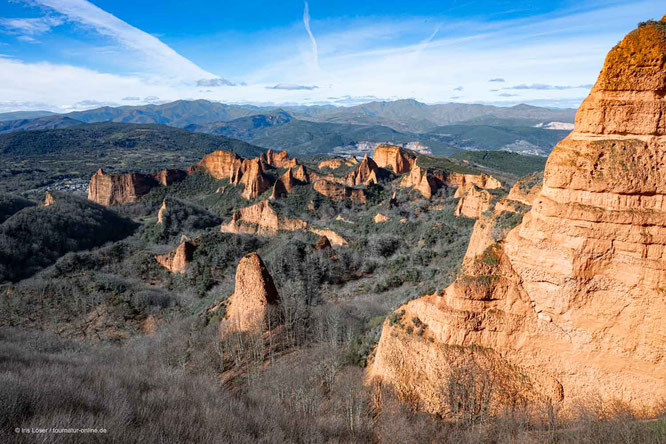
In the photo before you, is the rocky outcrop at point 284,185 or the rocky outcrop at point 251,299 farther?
the rocky outcrop at point 284,185

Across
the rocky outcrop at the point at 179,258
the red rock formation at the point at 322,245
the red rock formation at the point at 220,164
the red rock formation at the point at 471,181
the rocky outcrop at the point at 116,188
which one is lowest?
the rocky outcrop at the point at 179,258

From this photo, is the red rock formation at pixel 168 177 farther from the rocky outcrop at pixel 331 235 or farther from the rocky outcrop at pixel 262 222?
the rocky outcrop at pixel 331 235

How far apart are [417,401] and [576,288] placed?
8.58 m

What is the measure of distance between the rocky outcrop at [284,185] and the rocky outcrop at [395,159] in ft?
110

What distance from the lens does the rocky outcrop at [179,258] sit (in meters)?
49.4

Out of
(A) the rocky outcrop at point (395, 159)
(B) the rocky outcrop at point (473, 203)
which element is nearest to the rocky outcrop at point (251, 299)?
(B) the rocky outcrop at point (473, 203)

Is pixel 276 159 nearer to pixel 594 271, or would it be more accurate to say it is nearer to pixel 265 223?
pixel 265 223

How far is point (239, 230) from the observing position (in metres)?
68.9

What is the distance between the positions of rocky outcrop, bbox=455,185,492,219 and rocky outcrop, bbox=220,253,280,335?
40064mm

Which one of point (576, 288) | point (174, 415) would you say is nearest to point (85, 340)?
point (174, 415)

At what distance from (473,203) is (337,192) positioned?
111 ft

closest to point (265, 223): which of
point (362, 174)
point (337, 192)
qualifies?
point (337, 192)

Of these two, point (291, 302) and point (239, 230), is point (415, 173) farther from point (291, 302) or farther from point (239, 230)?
point (291, 302)

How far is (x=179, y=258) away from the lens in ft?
164
